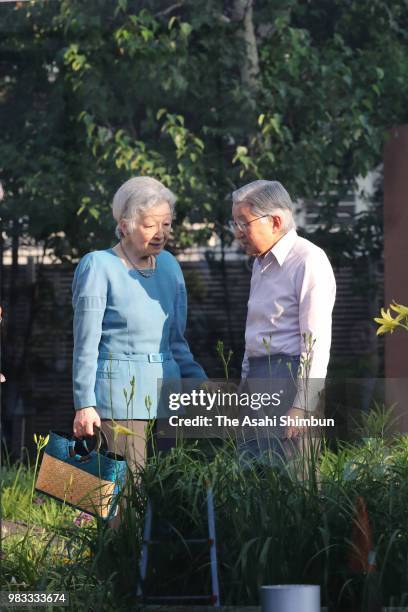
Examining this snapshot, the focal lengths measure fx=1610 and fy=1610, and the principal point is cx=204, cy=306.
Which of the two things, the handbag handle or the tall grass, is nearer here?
the tall grass

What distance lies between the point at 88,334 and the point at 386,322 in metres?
1.12

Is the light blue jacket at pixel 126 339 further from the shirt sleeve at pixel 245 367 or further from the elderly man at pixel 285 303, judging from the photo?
the elderly man at pixel 285 303

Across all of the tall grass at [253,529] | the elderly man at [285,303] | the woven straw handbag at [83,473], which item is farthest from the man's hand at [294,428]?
the woven straw handbag at [83,473]

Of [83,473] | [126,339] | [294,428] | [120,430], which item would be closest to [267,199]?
[126,339]

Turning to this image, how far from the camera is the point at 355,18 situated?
6.08 metres

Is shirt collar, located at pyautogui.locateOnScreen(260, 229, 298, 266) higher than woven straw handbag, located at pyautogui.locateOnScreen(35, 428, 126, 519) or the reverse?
higher

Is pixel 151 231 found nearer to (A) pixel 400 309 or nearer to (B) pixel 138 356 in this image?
(B) pixel 138 356

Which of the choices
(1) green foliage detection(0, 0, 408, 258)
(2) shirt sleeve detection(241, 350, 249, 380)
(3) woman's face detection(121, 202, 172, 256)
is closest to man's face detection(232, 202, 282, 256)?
(1) green foliage detection(0, 0, 408, 258)

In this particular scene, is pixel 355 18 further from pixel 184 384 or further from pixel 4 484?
pixel 4 484

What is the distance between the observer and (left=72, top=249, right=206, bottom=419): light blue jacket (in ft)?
19.7

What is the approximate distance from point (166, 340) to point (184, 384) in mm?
182

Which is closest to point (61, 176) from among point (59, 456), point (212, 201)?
point (212, 201)

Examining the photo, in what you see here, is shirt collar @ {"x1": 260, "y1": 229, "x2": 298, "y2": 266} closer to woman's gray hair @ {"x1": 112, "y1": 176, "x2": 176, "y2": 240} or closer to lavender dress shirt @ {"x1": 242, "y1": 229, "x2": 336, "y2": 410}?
lavender dress shirt @ {"x1": 242, "y1": 229, "x2": 336, "y2": 410}

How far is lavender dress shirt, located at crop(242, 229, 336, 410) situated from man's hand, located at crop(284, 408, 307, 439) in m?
0.03
